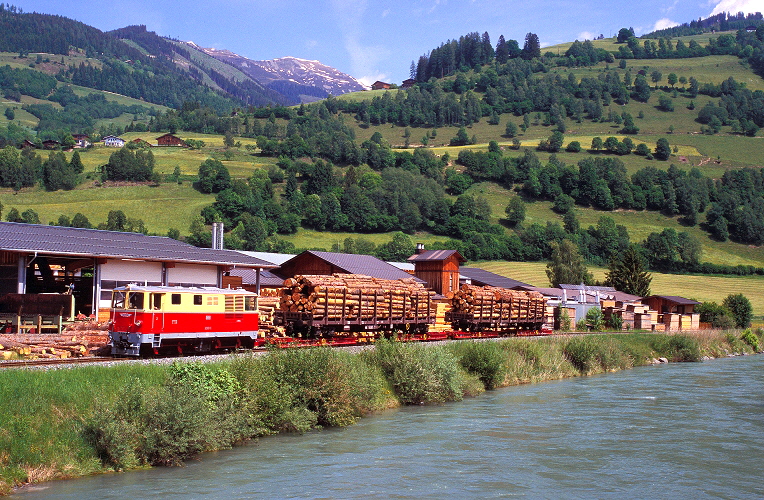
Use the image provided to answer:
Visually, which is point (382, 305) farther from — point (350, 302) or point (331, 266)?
point (331, 266)

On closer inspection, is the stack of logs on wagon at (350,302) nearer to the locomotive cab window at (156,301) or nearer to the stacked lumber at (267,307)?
the stacked lumber at (267,307)

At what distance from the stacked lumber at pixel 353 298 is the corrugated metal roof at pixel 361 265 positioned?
8736 mm

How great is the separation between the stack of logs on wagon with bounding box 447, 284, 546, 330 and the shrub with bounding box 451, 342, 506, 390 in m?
13.8

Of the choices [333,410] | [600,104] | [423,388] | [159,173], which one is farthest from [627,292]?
[600,104]

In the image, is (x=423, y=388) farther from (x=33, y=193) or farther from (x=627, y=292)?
(x=33, y=193)

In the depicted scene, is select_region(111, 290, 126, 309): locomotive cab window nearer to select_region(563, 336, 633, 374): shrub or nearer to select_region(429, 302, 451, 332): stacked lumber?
select_region(563, 336, 633, 374): shrub

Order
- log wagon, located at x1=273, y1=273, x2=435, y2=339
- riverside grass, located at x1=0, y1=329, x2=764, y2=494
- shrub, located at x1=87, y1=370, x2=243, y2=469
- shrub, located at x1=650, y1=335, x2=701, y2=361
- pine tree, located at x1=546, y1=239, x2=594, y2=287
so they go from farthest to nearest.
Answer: pine tree, located at x1=546, y1=239, x2=594, y2=287, shrub, located at x1=650, y1=335, x2=701, y2=361, log wagon, located at x1=273, y1=273, x2=435, y2=339, shrub, located at x1=87, y1=370, x2=243, y2=469, riverside grass, located at x1=0, y1=329, x2=764, y2=494

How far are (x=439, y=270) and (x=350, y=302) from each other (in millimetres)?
17541

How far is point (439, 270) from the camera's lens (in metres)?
49.9

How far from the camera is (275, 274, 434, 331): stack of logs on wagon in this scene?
31906mm

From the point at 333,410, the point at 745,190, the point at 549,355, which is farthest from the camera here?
the point at 745,190

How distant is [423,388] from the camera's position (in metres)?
24.1

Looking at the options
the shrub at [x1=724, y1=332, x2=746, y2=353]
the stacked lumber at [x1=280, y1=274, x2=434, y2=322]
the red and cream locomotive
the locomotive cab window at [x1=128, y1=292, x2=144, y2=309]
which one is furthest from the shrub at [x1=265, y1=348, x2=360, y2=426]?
the shrub at [x1=724, y1=332, x2=746, y2=353]

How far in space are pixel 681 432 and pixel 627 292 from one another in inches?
2430
